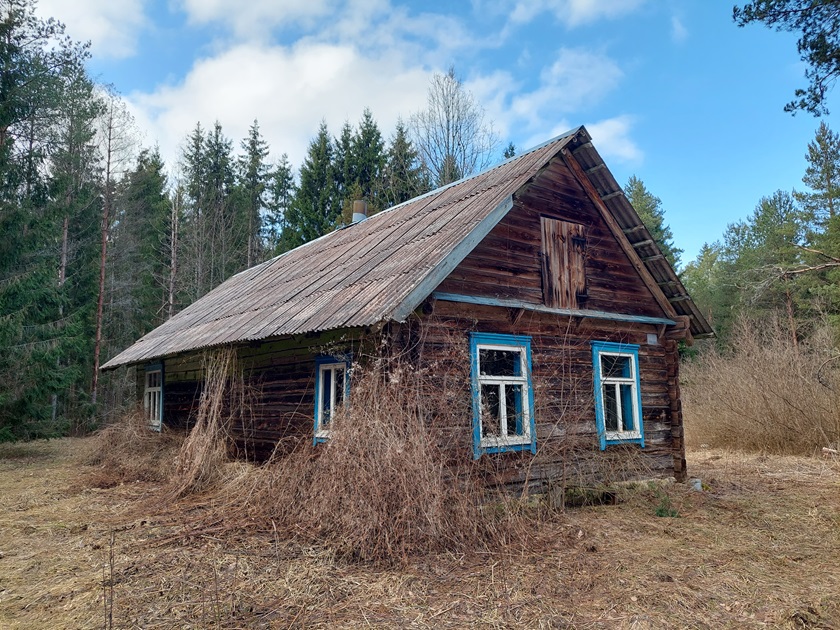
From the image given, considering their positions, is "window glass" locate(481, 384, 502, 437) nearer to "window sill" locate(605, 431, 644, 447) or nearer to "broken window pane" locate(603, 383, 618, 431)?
"window sill" locate(605, 431, 644, 447)

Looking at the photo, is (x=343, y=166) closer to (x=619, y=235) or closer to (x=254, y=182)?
(x=254, y=182)

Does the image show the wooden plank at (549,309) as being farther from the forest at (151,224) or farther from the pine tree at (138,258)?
the pine tree at (138,258)

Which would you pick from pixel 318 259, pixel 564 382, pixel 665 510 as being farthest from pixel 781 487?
pixel 318 259

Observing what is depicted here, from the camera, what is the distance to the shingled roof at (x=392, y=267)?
792cm

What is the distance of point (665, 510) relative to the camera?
884 cm

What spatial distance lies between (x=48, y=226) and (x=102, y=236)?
27.1 ft

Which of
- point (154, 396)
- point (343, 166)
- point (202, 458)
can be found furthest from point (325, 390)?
point (343, 166)

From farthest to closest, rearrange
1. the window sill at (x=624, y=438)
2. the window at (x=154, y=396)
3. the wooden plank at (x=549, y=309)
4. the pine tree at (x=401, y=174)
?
1. the pine tree at (x=401, y=174)
2. the window at (x=154, y=396)
3. the window sill at (x=624, y=438)
4. the wooden plank at (x=549, y=309)

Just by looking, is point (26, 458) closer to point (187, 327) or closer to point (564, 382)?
point (187, 327)

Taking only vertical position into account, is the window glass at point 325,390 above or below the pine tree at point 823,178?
below

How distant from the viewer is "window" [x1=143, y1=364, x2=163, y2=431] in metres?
14.5

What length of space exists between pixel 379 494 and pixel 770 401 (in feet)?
49.1

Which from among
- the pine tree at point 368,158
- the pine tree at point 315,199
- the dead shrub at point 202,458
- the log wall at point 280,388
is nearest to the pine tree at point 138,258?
the pine tree at point 315,199

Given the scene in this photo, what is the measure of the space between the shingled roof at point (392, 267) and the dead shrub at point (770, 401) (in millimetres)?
6734
